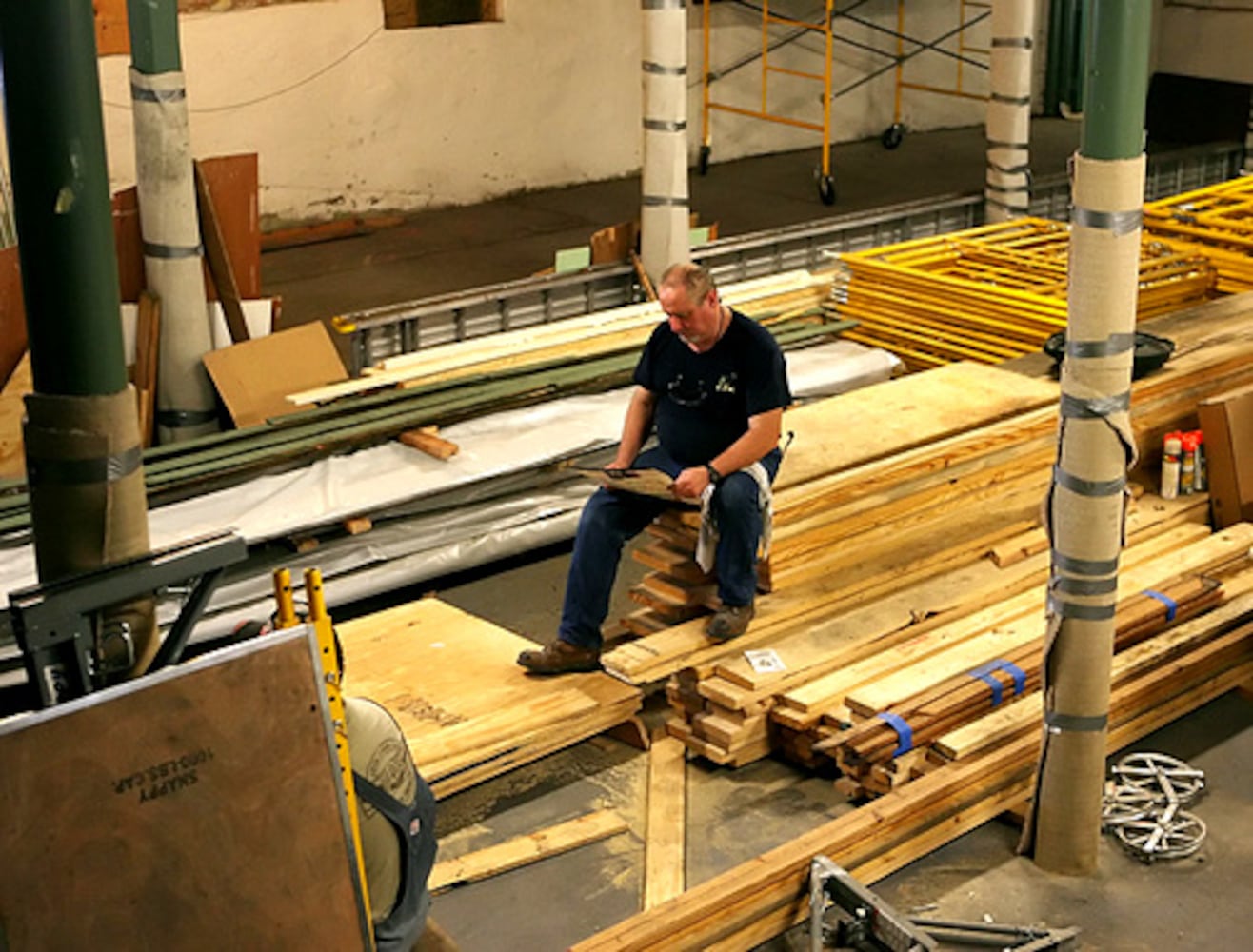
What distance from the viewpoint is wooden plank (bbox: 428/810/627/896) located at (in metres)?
6.93

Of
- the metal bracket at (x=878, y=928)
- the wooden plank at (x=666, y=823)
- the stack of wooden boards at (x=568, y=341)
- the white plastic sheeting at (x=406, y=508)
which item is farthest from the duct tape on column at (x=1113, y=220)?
the stack of wooden boards at (x=568, y=341)

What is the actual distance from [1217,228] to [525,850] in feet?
25.5

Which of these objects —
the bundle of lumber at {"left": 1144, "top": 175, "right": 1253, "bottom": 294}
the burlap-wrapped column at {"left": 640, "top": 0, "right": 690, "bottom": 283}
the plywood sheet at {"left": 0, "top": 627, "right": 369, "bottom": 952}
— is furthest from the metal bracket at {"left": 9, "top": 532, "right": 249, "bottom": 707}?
the bundle of lumber at {"left": 1144, "top": 175, "right": 1253, "bottom": 294}

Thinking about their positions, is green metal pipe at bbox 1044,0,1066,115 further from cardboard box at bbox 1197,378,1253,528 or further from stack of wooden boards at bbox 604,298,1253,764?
cardboard box at bbox 1197,378,1253,528

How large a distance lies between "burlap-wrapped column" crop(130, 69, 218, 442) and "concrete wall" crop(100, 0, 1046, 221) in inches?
202

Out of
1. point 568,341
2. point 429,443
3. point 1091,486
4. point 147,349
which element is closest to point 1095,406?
point 1091,486

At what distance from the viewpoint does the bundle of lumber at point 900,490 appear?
8.34 meters

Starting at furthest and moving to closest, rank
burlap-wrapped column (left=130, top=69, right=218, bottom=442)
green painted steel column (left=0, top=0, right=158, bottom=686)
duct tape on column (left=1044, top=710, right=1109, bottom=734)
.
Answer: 1. burlap-wrapped column (left=130, top=69, right=218, bottom=442)
2. duct tape on column (left=1044, top=710, right=1109, bottom=734)
3. green painted steel column (left=0, top=0, right=158, bottom=686)

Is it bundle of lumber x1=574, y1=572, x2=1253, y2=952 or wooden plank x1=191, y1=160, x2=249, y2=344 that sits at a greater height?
wooden plank x1=191, y1=160, x2=249, y2=344

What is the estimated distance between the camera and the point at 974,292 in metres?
11.3

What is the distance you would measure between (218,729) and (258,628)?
1.20 ft

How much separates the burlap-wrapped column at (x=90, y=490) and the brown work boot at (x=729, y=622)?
3.74 metres

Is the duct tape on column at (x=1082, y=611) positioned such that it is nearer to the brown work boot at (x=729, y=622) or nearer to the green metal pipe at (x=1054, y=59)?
the brown work boot at (x=729, y=622)

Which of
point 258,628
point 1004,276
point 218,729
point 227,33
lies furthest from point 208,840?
point 227,33
